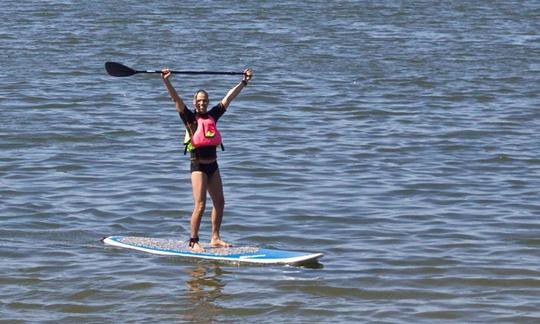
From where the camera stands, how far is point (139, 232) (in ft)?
48.6

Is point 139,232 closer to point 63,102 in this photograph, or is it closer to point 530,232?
point 530,232

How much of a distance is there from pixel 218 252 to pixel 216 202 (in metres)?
0.52

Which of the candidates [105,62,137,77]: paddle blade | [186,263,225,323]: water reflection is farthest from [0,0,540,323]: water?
[105,62,137,77]: paddle blade

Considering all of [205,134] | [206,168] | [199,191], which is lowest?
[199,191]

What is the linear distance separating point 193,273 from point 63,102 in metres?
11.2

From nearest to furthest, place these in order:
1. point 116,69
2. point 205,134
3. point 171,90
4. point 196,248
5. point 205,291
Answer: point 205,291, point 171,90, point 205,134, point 196,248, point 116,69

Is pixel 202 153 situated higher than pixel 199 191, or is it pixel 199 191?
pixel 202 153

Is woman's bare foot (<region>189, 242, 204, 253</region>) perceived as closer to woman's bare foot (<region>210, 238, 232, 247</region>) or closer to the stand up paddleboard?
the stand up paddleboard

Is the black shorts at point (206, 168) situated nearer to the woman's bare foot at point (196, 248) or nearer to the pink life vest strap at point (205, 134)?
the pink life vest strap at point (205, 134)

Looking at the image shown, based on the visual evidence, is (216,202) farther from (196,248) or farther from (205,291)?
(205,291)

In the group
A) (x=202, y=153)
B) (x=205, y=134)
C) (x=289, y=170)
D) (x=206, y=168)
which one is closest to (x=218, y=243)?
(x=206, y=168)

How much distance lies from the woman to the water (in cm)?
49

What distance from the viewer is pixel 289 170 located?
1811 cm

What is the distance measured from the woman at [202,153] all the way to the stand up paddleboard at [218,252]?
5.2 inches
